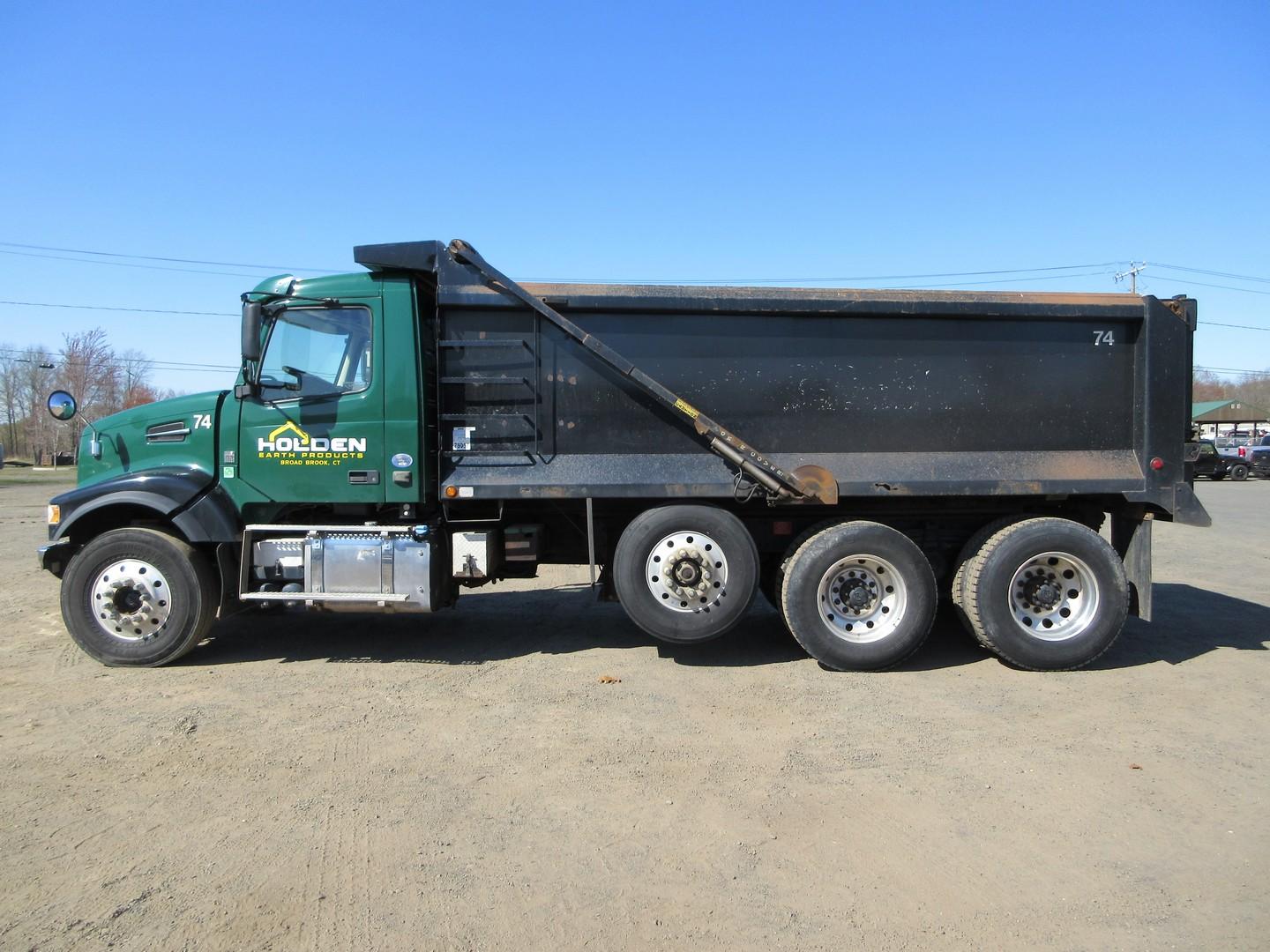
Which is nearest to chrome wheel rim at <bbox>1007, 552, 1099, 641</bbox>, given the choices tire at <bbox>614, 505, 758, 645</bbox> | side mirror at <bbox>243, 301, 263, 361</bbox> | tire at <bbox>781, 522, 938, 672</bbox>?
tire at <bbox>781, 522, 938, 672</bbox>

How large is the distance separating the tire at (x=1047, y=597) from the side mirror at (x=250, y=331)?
5.71 metres

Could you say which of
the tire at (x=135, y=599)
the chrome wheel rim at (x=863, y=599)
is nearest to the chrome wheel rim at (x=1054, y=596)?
Answer: the chrome wheel rim at (x=863, y=599)

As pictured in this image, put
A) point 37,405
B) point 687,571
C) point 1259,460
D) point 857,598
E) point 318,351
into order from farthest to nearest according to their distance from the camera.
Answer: point 37,405 < point 1259,460 < point 318,351 < point 857,598 < point 687,571

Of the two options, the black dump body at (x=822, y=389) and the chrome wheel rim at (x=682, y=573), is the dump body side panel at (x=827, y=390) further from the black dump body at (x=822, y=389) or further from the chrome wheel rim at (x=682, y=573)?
the chrome wheel rim at (x=682, y=573)

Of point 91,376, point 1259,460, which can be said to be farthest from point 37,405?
point 1259,460

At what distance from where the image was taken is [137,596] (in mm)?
6312

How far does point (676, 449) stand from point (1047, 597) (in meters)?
3.04

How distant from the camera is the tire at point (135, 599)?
6.26 metres

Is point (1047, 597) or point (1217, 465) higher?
point (1047, 597)

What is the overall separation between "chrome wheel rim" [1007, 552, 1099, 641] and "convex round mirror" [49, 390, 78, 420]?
765 cm

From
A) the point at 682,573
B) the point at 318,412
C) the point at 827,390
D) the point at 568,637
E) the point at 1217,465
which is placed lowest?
the point at 568,637

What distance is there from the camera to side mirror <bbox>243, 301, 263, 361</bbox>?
6195 mm

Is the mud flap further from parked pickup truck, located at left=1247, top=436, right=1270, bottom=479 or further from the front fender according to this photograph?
parked pickup truck, located at left=1247, top=436, right=1270, bottom=479

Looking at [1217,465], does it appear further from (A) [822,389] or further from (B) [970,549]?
(A) [822,389]
